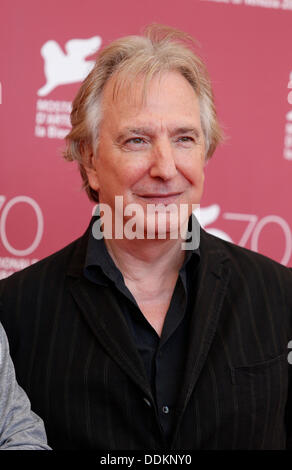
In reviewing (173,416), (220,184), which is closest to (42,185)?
(220,184)

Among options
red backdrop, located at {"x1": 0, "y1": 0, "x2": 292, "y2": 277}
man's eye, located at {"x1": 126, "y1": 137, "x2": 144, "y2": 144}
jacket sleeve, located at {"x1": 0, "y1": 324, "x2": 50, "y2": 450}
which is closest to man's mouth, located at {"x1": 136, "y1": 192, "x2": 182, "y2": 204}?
man's eye, located at {"x1": 126, "y1": 137, "x2": 144, "y2": 144}

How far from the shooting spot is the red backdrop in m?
2.34

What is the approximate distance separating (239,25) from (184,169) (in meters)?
1.02

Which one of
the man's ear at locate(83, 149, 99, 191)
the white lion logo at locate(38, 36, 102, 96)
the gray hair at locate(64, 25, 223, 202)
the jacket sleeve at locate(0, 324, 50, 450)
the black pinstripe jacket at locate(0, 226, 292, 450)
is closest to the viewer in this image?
the jacket sleeve at locate(0, 324, 50, 450)

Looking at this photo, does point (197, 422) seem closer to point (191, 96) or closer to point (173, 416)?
point (173, 416)

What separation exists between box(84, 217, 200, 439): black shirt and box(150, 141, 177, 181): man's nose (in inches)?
8.7

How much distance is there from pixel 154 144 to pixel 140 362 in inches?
18.1

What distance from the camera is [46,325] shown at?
1644 mm

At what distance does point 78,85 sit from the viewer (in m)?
2.38

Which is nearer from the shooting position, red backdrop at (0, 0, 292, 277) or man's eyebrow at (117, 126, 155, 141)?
man's eyebrow at (117, 126, 155, 141)

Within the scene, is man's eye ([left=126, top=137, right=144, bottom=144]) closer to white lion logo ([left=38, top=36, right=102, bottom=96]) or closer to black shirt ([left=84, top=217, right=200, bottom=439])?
black shirt ([left=84, top=217, right=200, bottom=439])

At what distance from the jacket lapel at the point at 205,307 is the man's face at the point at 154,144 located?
0.48 feet

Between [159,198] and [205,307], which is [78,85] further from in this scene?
[205,307]

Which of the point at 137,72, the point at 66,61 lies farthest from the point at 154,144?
the point at 66,61
